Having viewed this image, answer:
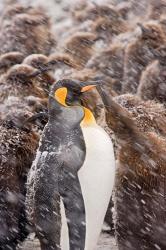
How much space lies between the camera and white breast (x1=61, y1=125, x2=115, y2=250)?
9.59ft

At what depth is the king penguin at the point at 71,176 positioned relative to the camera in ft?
9.59

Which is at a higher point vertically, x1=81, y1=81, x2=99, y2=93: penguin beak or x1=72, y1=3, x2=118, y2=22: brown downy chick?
x1=81, y1=81, x2=99, y2=93: penguin beak

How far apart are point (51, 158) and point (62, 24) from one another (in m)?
8.04

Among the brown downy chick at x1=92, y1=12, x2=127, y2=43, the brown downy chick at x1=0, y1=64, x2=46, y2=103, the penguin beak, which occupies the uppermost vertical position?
the penguin beak

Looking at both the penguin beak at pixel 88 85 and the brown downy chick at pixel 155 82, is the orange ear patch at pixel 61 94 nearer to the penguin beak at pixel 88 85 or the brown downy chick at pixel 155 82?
the penguin beak at pixel 88 85

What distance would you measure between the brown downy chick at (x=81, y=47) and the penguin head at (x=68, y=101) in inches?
160

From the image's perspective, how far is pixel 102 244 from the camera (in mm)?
3588

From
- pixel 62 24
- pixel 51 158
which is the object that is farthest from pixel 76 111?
pixel 62 24

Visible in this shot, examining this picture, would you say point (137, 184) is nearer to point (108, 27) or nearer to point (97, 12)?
point (108, 27)

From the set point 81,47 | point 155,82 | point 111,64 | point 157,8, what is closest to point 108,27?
point 157,8

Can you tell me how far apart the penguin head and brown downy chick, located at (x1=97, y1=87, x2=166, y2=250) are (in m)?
0.10

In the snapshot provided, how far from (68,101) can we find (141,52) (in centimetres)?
320

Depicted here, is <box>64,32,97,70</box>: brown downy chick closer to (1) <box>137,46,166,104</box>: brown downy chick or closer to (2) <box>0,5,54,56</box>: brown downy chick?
(2) <box>0,5,54,56</box>: brown downy chick

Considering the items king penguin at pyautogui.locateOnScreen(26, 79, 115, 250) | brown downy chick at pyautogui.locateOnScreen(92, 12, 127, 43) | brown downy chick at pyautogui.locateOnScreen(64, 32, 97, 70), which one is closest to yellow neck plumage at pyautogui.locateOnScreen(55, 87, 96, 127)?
king penguin at pyautogui.locateOnScreen(26, 79, 115, 250)
